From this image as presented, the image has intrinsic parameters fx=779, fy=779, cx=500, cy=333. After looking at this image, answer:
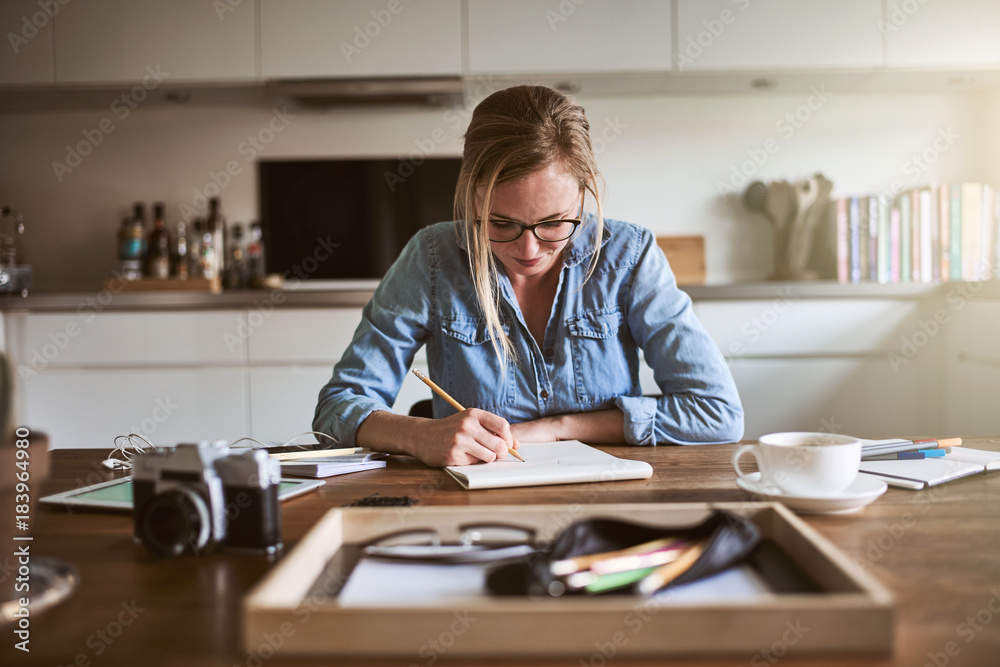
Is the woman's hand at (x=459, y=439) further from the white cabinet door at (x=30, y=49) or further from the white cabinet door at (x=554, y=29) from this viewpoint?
the white cabinet door at (x=30, y=49)

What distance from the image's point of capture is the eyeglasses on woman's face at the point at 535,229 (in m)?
1.25

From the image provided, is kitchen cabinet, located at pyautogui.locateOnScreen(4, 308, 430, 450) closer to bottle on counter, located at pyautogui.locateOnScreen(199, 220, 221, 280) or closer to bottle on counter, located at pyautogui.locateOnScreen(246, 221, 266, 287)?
bottle on counter, located at pyautogui.locateOnScreen(199, 220, 221, 280)

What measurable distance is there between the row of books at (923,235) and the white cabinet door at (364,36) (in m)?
1.62

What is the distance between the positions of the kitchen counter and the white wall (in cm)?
57

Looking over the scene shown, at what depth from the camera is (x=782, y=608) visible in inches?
16.5

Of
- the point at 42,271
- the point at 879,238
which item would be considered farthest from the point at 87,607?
the point at 42,271

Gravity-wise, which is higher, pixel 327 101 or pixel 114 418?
pixel 327 101

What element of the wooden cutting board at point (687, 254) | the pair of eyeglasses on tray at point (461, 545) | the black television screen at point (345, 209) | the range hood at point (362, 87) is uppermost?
the range hood at point (362, 87)

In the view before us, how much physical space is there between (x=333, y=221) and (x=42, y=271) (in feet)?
4.13

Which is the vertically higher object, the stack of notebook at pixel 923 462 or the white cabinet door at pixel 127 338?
the white cabinet door at pixel 127 338

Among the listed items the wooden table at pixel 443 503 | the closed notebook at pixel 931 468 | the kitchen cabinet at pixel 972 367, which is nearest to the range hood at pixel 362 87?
the kitchen cabinet at pixel 972 367

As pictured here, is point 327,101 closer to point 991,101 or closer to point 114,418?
point 114,418

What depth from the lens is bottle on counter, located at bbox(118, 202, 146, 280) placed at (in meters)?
3.11

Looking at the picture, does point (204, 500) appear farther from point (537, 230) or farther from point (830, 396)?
point (830, 396)
